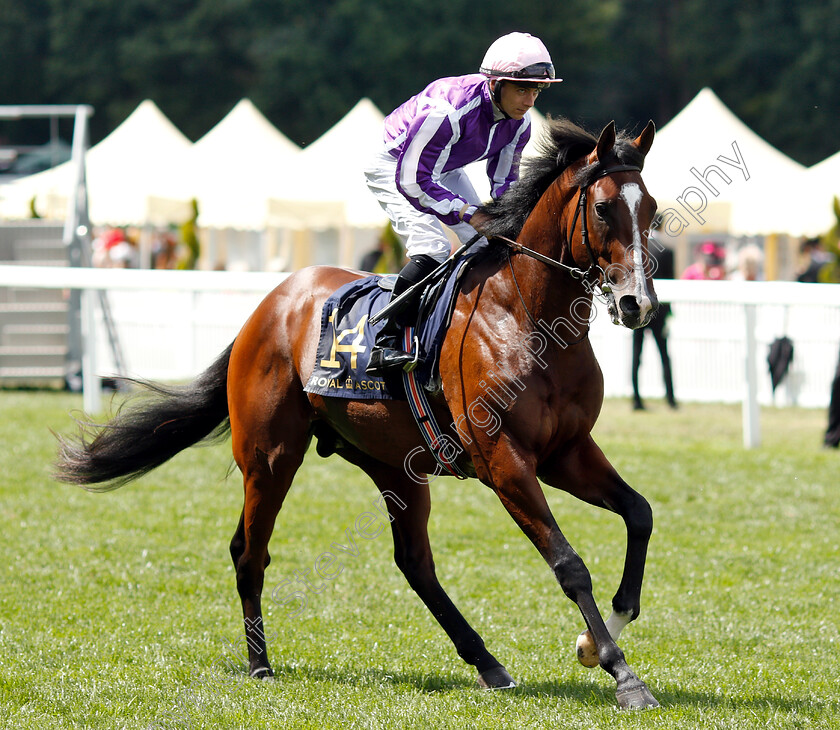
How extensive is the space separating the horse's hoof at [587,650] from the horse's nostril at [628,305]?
108cm

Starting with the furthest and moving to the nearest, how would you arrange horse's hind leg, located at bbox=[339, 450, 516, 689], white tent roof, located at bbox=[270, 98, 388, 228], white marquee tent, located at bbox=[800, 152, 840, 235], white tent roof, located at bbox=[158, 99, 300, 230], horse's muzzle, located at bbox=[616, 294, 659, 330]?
white tent roof, located at bbox=[158, 99, 300, 230] < white tent roof, located at bbox=[270, 98, 388, 228] < white marquee tent, located at bbox=[800, 152, 840, 235] < horse's hind leg, located at bbox=[339, 450, 516, 689] < horse's muzzle, located at bbox=[616, 294, 659, 330]

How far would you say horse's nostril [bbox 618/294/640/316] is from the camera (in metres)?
3.64

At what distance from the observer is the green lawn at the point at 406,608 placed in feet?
13.4

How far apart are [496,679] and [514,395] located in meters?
1.16

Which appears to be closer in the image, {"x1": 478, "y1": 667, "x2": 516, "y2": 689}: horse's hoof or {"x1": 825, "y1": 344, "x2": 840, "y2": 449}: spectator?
{"x1": 478, "y1": 667, "x2": 516, "y2": 689}: horse's hoof

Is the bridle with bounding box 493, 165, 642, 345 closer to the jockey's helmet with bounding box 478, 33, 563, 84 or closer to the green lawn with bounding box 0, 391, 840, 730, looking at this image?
the jockey's helmet with bounding box 478, 33, 563, 84

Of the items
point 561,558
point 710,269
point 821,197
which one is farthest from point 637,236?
point 821,197

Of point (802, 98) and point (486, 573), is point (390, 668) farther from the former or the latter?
point (802, 98)

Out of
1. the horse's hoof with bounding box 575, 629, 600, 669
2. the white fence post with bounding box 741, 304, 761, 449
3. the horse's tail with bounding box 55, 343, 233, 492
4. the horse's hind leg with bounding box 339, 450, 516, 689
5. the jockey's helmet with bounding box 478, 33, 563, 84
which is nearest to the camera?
the horse's hoof with bounding box 575, 629, 600, 669

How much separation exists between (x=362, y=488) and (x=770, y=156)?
11447 mm

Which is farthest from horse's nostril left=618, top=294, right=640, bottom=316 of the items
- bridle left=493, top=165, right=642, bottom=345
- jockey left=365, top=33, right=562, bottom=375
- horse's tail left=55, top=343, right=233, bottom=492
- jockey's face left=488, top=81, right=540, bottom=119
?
horse's tail left=55, top=343, right=233, bottom=492

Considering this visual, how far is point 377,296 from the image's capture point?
4.70 metres

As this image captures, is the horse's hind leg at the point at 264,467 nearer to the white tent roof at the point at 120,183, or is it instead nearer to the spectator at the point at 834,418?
the spectator at the point at 834,418

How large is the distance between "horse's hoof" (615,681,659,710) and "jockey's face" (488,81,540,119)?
2.08m
